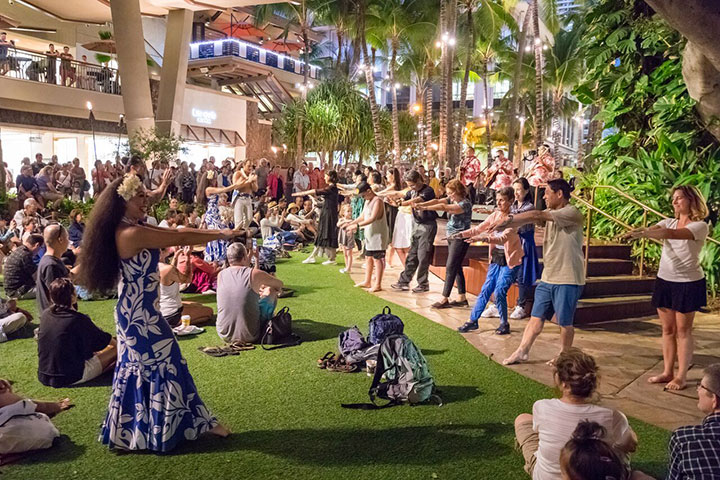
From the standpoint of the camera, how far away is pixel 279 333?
6.06 meters

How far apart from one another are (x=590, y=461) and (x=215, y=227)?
8247 mm

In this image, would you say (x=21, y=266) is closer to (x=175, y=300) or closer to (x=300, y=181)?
(x=175, y=300)

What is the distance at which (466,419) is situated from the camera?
4254mm

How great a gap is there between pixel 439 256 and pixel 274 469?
6580 millimetres

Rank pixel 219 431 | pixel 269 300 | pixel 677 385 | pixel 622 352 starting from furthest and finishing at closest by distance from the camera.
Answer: pixel 269 300 → pixel 622 352 → pixel 677 385 → pixel 219 431

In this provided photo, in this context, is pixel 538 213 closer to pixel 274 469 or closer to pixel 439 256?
pixel 274 469

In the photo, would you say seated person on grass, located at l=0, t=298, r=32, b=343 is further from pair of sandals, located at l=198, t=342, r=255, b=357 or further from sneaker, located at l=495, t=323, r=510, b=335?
sneaker, located at l=495, t=323, r=510, b=335

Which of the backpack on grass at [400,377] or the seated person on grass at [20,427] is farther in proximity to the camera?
the backpack on grass at [400,377]

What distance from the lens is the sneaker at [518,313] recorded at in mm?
7297

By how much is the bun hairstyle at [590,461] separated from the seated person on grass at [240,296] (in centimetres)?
378

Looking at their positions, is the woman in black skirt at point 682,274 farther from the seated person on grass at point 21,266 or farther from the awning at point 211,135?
the awning at point 211,135

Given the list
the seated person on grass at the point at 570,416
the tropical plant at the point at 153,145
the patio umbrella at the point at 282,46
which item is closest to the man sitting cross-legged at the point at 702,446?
the seated person on grass at the point at 570,416

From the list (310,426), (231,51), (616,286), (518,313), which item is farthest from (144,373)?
(231,51)

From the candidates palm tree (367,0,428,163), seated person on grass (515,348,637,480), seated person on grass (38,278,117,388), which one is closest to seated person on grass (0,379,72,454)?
seated person on grass (38,278,117,388)
